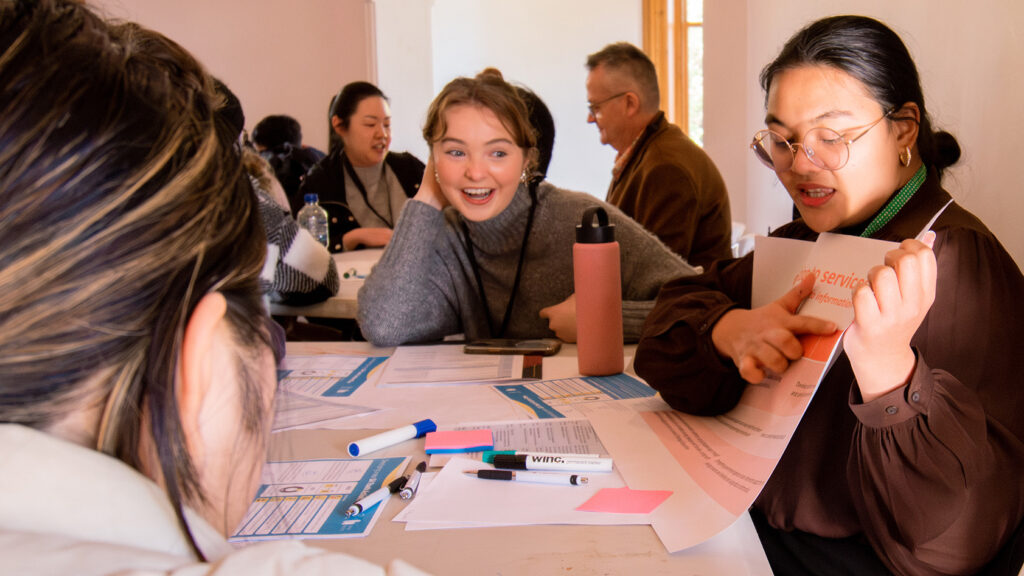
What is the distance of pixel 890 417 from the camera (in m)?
0.87

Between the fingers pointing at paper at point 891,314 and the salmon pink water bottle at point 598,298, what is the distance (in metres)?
0.61

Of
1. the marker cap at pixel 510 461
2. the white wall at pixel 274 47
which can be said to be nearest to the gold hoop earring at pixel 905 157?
the marker cap at pixel 510 461

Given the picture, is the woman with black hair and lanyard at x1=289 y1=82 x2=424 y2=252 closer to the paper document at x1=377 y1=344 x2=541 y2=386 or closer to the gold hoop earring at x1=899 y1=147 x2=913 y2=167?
the paper document at x1=377 y1=344 x2=541 y2=386

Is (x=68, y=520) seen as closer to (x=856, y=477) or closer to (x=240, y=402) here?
(x=240, y=402)

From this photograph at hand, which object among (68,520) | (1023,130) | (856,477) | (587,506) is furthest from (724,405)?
(68,520)

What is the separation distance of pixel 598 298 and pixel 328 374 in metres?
0.59

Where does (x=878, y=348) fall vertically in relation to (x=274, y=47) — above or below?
below

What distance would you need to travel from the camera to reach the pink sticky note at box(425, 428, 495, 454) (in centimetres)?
108

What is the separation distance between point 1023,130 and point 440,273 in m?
1.31

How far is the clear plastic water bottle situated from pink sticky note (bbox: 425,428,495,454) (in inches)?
93.5

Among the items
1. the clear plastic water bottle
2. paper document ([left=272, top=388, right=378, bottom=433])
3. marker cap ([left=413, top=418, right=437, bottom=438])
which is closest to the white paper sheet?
paper document ([left=272, top=388, right=378, bottom=433])

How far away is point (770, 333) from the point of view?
994 millimetres

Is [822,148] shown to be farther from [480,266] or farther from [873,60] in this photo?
[480,266]

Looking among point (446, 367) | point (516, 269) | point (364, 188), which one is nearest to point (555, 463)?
point (446, 367)
